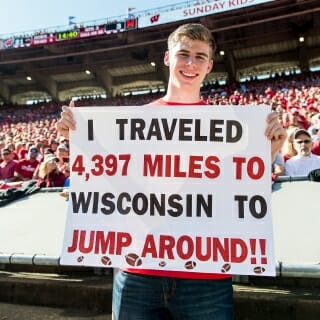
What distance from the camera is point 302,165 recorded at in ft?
14.7

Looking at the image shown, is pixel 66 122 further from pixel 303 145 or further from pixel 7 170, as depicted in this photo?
pixel 7 170

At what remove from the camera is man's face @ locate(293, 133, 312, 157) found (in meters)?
4.49

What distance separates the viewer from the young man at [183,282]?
145cm

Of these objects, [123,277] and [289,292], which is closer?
[123,277]

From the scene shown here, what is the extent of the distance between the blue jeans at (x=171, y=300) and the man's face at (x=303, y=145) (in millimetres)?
3296

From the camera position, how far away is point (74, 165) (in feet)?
5.89

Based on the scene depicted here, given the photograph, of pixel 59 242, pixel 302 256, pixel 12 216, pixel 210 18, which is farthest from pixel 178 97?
pixel 210 18

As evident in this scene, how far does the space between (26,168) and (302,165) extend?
15.4ft

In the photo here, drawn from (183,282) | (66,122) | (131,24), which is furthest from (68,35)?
(183,282)

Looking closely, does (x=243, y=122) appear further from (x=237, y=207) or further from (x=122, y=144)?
(x=122, y=144)

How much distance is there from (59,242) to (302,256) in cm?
167

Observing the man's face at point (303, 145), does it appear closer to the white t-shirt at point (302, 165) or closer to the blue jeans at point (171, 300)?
the white t-shirt at point (302, 165)

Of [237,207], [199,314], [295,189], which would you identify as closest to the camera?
[199,314]

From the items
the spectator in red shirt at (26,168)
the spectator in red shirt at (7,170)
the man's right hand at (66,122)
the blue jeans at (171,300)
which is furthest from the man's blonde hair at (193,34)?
the spectator in red shirt at (7,170)
